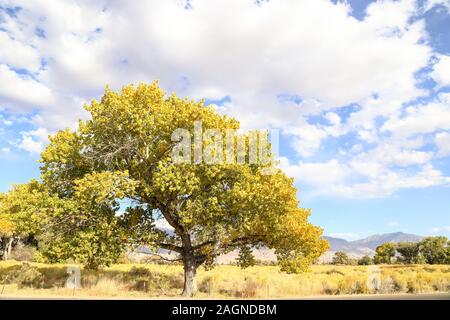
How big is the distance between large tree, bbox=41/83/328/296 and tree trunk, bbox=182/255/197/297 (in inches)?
2.5

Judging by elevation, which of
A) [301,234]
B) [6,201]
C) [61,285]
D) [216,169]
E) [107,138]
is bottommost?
[61,285]

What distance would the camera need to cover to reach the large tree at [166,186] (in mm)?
23281

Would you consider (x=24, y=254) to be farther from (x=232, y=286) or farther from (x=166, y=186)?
(x=166, y=186)

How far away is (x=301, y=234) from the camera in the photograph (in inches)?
1048

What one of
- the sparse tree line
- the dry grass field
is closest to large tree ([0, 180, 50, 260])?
the dry grass field

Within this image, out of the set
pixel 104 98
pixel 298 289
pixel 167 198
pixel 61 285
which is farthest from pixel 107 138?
pixel 298 289

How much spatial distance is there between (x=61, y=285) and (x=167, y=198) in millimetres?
11992

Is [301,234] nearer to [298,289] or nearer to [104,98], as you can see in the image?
[298,289]

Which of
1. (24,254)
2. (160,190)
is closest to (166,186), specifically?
(160,190)

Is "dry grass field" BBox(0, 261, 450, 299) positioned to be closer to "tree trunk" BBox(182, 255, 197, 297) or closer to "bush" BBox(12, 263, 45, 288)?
"bush" BBox(12, 263, 45, 288)

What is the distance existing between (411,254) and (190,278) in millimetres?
93259

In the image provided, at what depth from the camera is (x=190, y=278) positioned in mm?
26719
